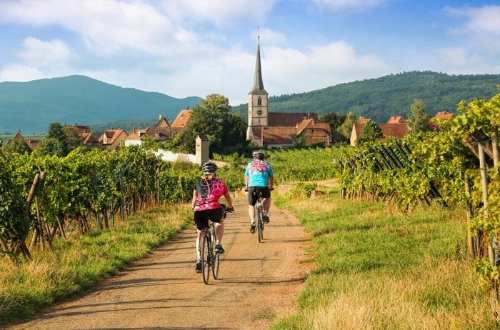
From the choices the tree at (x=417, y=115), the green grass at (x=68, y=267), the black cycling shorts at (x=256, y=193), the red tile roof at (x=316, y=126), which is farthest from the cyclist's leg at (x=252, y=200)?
the red tile roof at (x=316, y=126)

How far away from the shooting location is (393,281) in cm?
786

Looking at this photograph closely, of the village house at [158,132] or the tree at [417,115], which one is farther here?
the village house at [158,132]

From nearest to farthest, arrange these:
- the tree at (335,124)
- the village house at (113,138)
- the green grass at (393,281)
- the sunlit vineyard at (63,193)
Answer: the green grass at (393,281) < the sunlit vineyard at (63,193) < the tree at (335,124) < the village house at (113,138)

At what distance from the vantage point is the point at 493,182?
5922 mm

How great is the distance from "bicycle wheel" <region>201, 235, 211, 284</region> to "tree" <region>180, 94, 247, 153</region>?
87950 millimetres

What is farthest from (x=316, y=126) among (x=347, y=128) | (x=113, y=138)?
(x=113, y=138)

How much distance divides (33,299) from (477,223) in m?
5.93

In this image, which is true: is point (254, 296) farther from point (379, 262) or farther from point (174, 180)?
point (174, 180)

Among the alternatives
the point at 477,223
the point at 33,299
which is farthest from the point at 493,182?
the point at 33,299

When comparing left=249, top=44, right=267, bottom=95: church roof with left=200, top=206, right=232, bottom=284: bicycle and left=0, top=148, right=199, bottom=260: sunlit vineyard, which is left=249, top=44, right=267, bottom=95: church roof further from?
left=200, top=206, right=232, bottom=284: bicycle

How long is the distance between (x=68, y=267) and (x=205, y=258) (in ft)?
7.77

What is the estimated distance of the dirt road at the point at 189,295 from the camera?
7.25 m

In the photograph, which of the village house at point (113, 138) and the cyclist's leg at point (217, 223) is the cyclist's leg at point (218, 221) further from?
the village house at point (113, 138)

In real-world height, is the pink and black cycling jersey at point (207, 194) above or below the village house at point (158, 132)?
below
